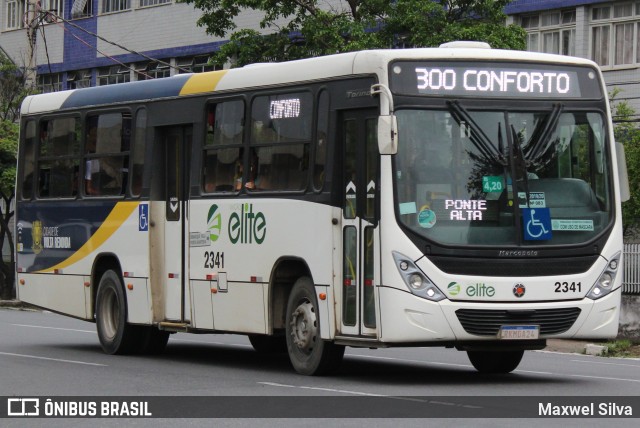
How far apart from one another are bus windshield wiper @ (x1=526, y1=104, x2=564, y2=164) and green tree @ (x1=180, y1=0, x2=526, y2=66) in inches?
558

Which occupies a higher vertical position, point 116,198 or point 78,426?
point 116,198

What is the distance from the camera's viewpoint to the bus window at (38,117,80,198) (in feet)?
68.3

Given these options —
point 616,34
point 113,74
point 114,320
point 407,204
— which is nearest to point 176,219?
point 114,320

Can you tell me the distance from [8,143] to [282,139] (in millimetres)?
27794

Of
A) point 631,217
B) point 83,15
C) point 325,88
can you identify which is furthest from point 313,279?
point 83,15

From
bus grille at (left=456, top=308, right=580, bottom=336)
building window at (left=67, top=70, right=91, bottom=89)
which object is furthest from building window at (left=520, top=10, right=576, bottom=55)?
bus grille at (left=456, top=308, right=580, bottom=336)

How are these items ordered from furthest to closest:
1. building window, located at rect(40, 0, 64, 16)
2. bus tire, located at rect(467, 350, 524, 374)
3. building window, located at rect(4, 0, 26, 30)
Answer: building window, located at rect(4, 0, 26, 30)
building window, located at rect(40, 0, 64, 16)
bus tire, located at rect(467, 350, 524, 374)

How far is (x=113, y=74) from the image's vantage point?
53.8 meters

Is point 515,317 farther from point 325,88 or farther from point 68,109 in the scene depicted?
point 68,109

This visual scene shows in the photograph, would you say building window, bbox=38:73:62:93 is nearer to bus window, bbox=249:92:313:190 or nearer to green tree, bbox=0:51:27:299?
green tree, bbox=0:51:27:299

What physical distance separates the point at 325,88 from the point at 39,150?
7.26 metres

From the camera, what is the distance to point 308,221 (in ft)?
51.7

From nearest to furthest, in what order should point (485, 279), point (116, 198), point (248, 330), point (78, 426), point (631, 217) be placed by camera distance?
point (78, 426)
point (485, 279)
point (248, 330)
point (116, 198)
point (631, 217)

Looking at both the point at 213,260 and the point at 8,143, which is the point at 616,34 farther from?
the point at 213,260
